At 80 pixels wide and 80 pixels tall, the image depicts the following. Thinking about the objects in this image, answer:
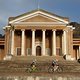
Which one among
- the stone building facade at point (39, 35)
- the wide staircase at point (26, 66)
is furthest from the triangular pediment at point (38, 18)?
the wide staircase at point (26, 66)

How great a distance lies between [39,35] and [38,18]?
388cm

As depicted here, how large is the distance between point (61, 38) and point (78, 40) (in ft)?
13.8

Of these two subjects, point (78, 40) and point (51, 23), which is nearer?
point (51, 23)

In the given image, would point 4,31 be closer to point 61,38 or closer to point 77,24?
point 61,38

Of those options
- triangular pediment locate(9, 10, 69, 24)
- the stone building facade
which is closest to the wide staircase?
the stone building facade

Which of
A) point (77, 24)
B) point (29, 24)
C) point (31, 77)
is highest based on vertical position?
point (77, 24)

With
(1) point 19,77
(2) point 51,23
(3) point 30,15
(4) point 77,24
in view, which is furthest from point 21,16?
(4) point 77,24

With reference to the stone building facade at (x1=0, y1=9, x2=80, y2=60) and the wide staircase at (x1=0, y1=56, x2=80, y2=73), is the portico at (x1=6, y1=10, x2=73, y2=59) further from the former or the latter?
the wide staircase at (x1=0, y1=56, x2=80, y2=73)

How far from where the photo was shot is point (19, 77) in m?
16.0

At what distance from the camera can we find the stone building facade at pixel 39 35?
169 ft

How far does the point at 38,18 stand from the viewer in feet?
170

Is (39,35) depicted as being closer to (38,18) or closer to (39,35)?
(39,35)

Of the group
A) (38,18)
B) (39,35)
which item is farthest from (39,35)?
(38,18)

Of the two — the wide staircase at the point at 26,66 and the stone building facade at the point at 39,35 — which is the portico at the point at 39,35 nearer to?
the stone building facade at the point at 39,35
